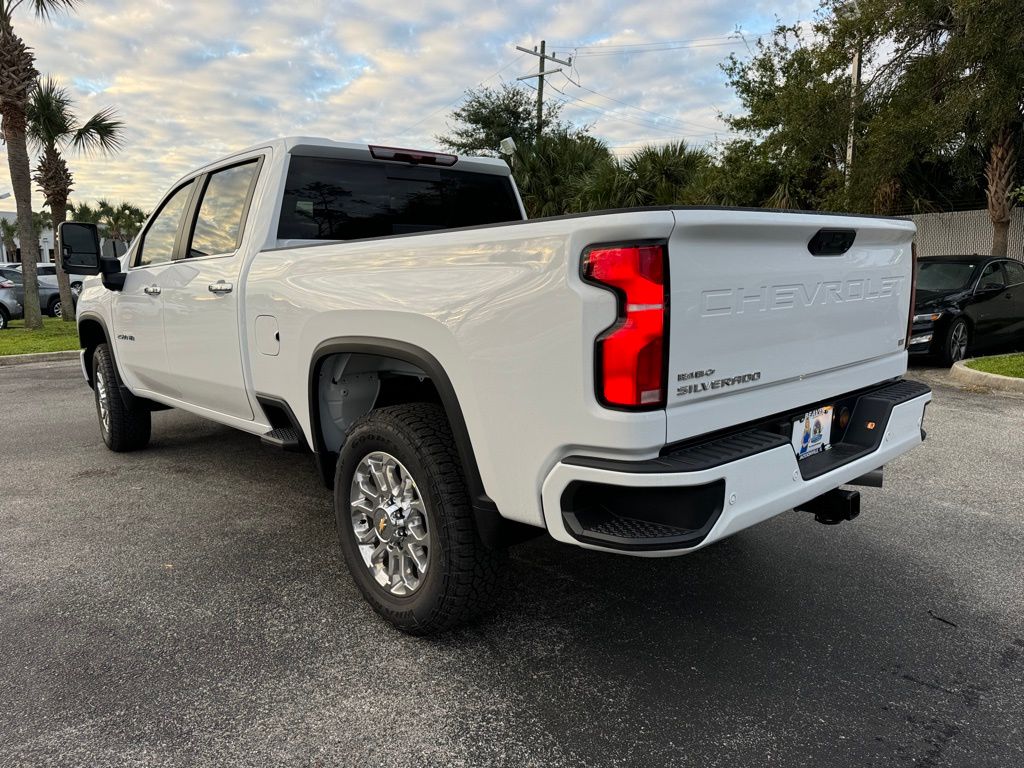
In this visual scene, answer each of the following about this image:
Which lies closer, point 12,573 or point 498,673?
point 498,673

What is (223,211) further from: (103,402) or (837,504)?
(837,504)

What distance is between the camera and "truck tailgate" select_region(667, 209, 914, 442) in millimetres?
2145

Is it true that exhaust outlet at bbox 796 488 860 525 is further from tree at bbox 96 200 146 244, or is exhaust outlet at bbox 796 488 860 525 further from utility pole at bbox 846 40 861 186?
tree at bbox 96 200 146 244

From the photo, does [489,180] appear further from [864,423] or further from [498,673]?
[498,673]

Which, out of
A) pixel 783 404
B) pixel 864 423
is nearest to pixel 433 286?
pixel 783 404

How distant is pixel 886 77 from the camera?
13844 millimetres

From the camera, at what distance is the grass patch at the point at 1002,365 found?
8.26m

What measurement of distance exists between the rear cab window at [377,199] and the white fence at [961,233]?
48.5 feet

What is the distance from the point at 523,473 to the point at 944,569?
2.34 m

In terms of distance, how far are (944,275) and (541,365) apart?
9.94m

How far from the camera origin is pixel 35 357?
37.2 ft

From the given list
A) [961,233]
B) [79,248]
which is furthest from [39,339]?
[961,233]

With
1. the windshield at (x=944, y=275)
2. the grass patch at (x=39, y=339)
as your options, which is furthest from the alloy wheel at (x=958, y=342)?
the grass patch at (x=39, y=339)

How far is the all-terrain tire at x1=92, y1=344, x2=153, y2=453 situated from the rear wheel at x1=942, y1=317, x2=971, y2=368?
9011 mm
